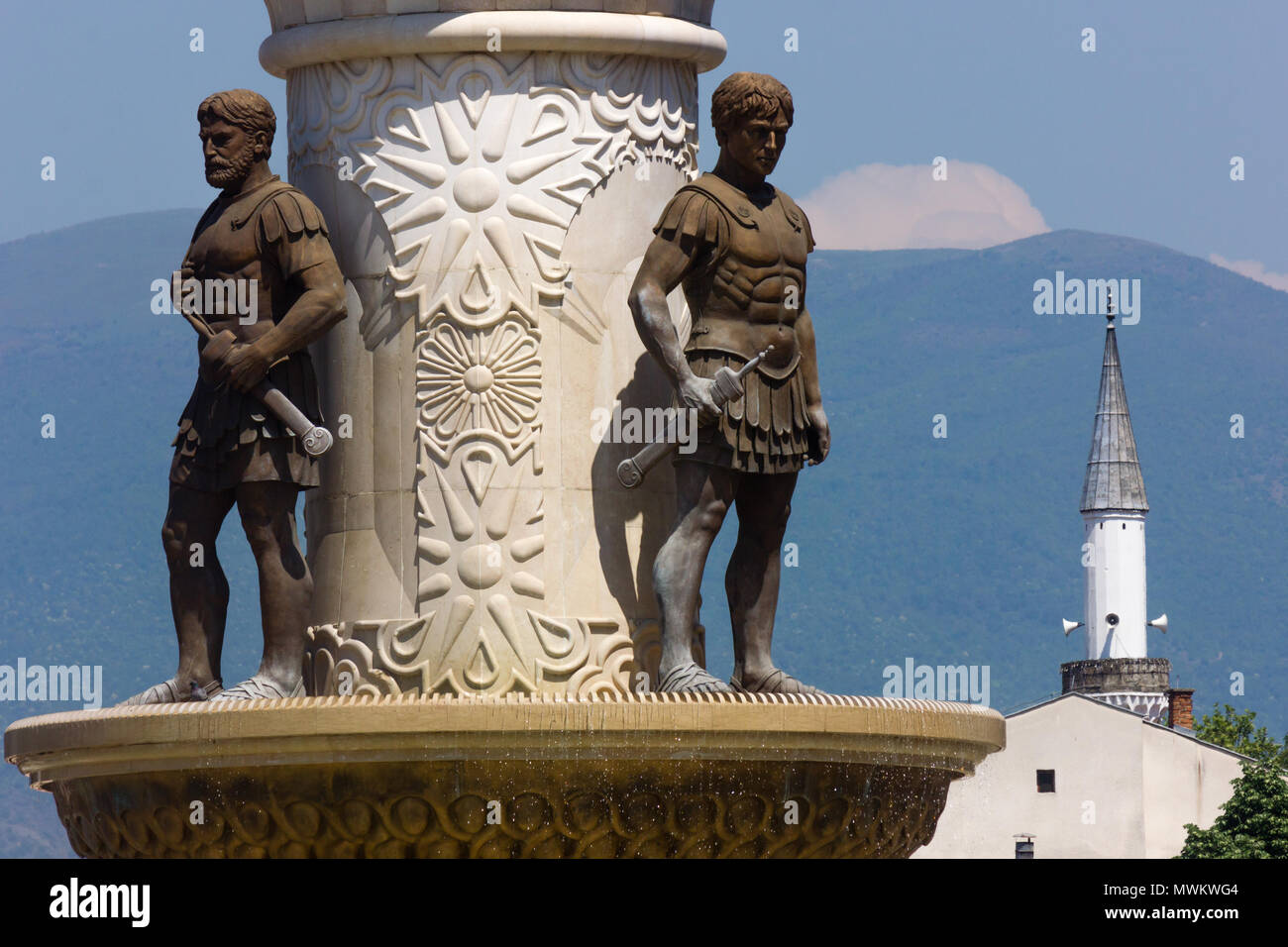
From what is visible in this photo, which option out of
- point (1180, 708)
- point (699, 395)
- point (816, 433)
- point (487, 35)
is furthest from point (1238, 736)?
point (699, 395)

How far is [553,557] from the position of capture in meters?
14.0

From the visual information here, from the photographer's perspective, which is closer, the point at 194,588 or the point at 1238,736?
the point at 194,588

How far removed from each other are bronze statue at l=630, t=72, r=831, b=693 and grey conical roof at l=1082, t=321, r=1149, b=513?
359 ft

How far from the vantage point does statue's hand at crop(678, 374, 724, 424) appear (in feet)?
43.8

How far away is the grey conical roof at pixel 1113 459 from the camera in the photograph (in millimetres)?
122500

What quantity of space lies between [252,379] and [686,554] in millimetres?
2135

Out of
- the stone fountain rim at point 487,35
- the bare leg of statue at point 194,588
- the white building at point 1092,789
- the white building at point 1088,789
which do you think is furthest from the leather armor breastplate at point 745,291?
the white building at point 1092,789

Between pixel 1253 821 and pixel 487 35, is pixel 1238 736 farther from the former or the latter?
pixel 487 35

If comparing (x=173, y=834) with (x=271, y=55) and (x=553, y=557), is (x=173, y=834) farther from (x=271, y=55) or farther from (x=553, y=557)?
(x=271, y=55)

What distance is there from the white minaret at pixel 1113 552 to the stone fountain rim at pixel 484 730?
109 metres

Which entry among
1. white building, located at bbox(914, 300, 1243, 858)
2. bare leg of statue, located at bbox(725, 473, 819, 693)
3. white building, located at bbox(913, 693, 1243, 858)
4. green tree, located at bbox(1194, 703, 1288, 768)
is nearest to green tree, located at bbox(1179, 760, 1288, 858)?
white building, located at bbox(914, 300, 1243, 858)

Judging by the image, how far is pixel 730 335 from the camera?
13578mm

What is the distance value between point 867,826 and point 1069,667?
112m
